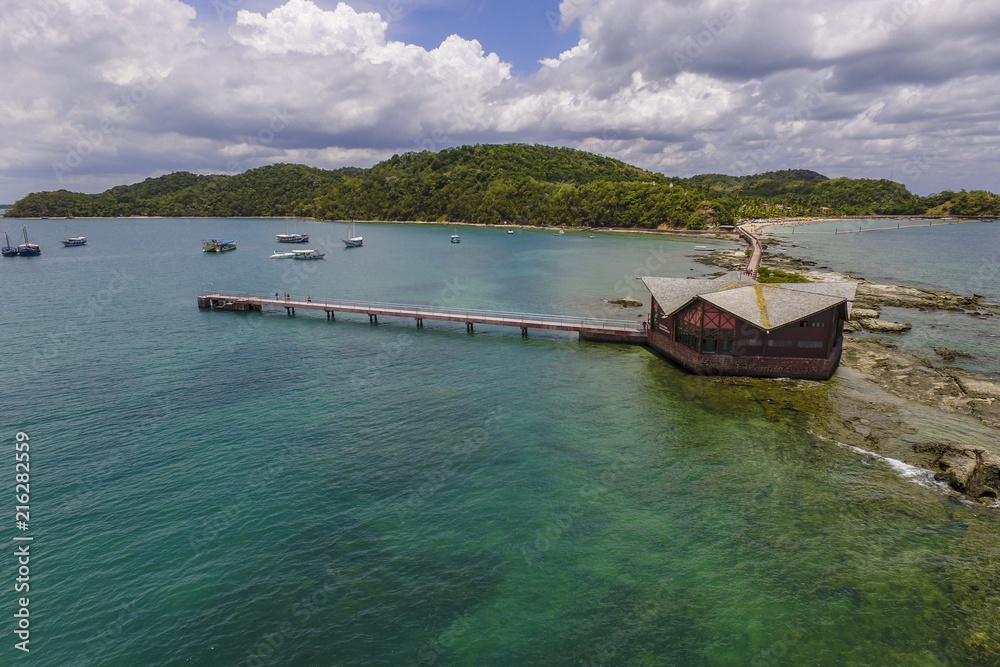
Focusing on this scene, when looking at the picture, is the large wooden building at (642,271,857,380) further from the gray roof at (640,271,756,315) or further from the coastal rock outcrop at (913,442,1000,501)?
the coastal rock outcrop at (913,442,1000,501)

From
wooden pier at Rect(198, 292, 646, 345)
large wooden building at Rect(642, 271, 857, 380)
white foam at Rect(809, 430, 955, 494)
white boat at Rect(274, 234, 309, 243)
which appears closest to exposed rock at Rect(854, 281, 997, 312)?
large wooden building at Rect(642, 271, 857, 380)

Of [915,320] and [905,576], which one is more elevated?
[915,320]

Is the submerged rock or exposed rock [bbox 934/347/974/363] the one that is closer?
exposed rock [bbox 934/347/974/363]

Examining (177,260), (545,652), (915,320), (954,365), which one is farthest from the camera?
(177,260)

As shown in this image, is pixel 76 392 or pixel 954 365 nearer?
pixel 76 392

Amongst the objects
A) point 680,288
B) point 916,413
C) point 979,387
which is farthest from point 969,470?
point 680,288

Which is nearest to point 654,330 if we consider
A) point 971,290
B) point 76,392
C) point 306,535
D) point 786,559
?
point 786,559

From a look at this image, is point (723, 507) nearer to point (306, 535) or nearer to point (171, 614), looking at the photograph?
point (306, 535)
